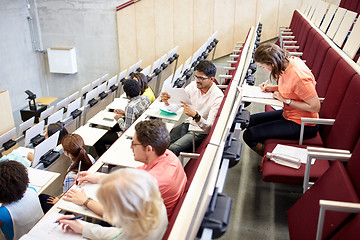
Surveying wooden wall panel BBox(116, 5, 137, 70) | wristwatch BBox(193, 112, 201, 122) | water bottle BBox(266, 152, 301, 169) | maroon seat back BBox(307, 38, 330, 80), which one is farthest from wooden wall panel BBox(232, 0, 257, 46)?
water bottle BBox(266, 152, 301, 169)

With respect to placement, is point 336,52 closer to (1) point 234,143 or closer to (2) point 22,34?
(1) point 234,143

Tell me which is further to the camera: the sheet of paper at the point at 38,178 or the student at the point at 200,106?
the student at the point at 200,106

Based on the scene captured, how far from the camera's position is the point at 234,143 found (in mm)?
1496

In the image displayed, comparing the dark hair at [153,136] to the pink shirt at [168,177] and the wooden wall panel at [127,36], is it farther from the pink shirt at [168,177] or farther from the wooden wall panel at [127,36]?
the wooden wall panel at [127,36]

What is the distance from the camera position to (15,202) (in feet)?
5.65

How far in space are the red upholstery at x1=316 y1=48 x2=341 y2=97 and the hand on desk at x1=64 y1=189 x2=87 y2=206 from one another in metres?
1.83

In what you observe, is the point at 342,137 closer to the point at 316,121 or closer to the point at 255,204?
the point at 316,121

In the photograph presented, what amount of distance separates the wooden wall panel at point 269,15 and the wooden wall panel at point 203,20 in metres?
0.90

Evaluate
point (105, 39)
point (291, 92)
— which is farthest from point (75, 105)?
point (105, 39)

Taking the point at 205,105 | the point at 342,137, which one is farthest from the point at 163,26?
the point at 342,137

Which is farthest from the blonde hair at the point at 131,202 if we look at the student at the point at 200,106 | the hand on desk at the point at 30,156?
the hand on desk at the point at 30,156

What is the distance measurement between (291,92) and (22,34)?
6583 mm

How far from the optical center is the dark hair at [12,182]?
166 centimetres

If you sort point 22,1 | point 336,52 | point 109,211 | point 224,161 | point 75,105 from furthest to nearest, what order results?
1. point 22,1
2. point 75,105
3. point 336,52
4. point 224,161
5. point 109,211
